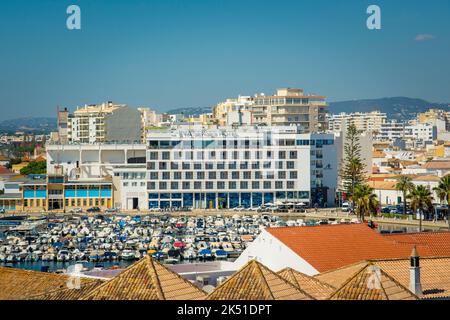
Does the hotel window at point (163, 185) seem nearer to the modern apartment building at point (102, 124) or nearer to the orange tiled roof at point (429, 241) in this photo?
the modern apartment building at point (102, 124)

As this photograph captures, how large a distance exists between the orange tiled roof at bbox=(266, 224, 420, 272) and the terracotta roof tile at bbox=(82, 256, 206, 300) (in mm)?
5373

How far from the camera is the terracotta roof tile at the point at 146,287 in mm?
8242

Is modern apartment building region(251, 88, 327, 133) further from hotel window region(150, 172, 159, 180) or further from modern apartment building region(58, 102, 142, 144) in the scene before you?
hotel window region(150, 172, 159, 180)

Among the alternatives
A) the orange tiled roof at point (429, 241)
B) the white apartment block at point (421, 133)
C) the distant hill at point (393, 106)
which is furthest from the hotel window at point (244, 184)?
the distant hill at point (393, 106)

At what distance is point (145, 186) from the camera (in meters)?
49.2

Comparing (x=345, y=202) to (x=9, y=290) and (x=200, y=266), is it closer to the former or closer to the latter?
(x=200, y=266)

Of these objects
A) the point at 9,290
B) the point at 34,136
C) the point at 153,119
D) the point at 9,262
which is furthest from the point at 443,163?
the point at 34,136

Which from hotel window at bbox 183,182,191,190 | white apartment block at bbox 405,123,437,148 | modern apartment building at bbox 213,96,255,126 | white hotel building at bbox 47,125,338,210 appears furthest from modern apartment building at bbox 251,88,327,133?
white apartment block at bbox 405,123,437,148

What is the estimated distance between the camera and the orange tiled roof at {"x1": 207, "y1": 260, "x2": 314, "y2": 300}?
7.93 m

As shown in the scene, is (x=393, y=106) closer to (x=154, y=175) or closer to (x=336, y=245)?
(x=154, y=175)

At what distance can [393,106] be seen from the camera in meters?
121

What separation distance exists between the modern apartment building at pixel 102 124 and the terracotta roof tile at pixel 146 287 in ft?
158
